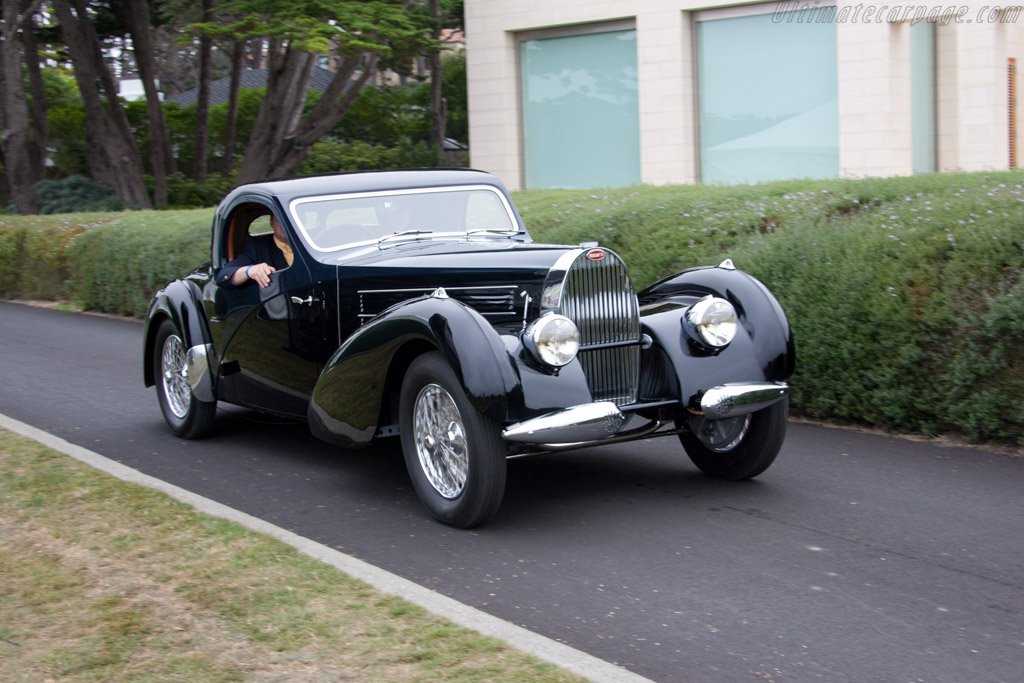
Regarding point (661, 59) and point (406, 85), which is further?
point (406, 85)

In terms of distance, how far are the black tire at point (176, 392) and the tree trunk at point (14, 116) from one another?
54.8 ft

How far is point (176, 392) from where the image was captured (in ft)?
25.3

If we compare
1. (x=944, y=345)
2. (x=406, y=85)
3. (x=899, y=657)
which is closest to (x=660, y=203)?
(x=944, y=345)

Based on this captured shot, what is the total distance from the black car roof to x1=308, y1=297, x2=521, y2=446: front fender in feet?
4.33

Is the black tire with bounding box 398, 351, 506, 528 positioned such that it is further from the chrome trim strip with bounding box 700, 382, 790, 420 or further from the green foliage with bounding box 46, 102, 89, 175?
the green foliage with bounding box 46, 102, 89, 175

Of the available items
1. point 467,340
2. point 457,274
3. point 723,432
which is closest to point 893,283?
point 723,432

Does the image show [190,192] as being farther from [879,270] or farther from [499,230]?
[879,270]

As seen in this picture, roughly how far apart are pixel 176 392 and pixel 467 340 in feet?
11.8

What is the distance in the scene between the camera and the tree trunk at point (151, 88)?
25.3 meters

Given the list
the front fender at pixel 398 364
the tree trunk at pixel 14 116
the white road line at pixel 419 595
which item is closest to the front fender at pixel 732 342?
the front fender at pixel 398 364

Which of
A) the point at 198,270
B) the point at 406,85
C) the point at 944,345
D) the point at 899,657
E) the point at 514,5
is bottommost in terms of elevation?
the point at 899,657

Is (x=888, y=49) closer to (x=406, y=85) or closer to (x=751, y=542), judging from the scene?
(x=751, y=542)

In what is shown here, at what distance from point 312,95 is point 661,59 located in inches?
813

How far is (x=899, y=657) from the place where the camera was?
12.0 ft
